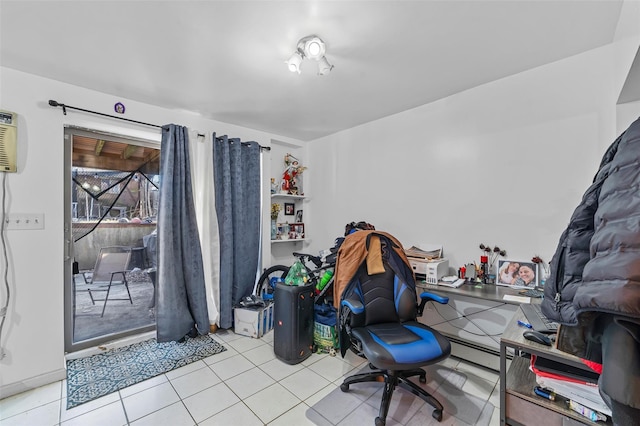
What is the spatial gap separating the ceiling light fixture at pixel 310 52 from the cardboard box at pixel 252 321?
2.38 meters

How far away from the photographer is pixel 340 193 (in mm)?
3588

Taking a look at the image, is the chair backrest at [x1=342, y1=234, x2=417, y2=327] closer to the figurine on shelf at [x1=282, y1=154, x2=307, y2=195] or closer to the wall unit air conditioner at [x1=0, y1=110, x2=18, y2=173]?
the figurine on shelf at [x1=282, y1=154, x2=307, y2=195]

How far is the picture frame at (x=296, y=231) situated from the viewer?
3.90 metres

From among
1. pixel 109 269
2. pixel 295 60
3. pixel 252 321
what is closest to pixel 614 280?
pixel 295 60

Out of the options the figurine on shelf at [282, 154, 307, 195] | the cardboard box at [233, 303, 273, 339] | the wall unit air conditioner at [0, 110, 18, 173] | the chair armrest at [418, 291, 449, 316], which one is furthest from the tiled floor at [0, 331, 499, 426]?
the figurine on shelf at [282, 154, 307, 195]

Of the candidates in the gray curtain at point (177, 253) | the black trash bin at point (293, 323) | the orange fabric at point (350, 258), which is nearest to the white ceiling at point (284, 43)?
the gray curtain at point (177, 253)

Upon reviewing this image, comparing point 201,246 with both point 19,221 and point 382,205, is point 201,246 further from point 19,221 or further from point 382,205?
point 382,205

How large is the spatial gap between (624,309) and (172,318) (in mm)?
3105

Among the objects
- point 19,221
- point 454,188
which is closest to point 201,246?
point 19,221

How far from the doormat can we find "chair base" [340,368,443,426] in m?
1.41

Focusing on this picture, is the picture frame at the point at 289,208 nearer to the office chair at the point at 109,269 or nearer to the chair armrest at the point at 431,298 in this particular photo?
the office chair at the point at 109,269

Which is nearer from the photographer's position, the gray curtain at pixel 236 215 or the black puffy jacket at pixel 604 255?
the black puffy jacket at pixel 604 255

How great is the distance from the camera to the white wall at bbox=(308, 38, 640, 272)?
1928 millimetres

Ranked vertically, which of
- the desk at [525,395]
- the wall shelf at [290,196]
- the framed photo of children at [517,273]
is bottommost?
the desk at [525,395]
